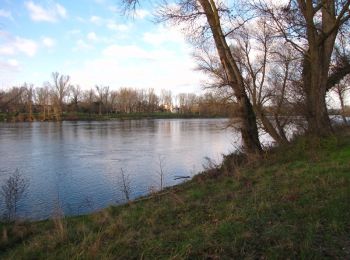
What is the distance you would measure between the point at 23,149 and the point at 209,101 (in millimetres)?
13792

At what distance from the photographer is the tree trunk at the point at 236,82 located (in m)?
12.7

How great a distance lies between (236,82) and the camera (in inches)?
511

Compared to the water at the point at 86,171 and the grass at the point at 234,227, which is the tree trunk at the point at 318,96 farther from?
the water at the point at 86,171

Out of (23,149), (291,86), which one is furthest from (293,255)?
(23,149)

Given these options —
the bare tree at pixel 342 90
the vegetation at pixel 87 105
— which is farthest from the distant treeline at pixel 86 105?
the bare tree at pixel 342 90

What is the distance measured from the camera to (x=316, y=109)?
12.9m

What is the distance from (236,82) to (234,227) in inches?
340

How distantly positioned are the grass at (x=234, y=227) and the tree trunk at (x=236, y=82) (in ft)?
12.8

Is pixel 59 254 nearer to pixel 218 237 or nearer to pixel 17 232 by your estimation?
pixel 218 237

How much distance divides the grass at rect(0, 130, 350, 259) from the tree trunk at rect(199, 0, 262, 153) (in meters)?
3.89

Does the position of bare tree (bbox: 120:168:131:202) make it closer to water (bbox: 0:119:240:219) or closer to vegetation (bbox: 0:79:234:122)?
water (bbox: 0:119:240:219)

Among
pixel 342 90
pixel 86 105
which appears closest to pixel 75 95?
pixel 86 105

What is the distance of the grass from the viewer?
4238mm

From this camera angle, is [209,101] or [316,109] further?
[209,101]
